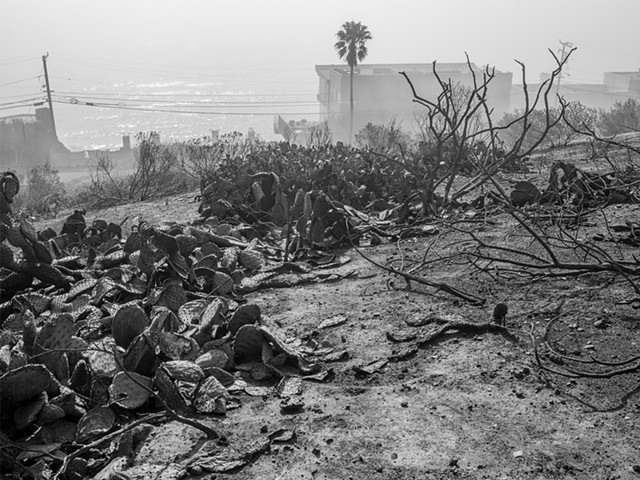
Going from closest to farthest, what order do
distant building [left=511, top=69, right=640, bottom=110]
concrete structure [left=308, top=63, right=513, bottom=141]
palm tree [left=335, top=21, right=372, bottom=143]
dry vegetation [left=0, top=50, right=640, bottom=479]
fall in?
1. dry vegetation [left=0, top=50, right=640, bottom=479]
2. palm tree [left=335, top=21, right=372, bottom=143]
3. concrete structure [left=308, top=63, right=513, bottom=141]
4. distant building [left=511, top=69, right=640, bottom=110]

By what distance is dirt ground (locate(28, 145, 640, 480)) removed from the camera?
266cm

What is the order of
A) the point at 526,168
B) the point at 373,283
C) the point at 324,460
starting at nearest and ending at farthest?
the point at 324,460, the point at 373,283, the point at 526,168

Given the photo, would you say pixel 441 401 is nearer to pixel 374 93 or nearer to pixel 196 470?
pixel 196 470

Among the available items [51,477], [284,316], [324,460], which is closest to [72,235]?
[284,316]

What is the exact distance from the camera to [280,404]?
126 inches

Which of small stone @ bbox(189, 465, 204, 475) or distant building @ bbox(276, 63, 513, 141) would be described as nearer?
small stone @ bbox(189, 465, 204, 475)

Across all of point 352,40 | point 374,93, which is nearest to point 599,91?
point 374,93

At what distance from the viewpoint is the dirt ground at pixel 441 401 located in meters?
2.66

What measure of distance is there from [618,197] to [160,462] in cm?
477

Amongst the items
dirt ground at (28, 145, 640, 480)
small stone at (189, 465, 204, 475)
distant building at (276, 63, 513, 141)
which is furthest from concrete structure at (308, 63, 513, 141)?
small stone at (189, 465, 204, 475)

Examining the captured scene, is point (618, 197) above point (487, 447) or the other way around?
above

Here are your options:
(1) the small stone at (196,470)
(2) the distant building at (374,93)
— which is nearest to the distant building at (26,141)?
(2) the distant building at (374,93)

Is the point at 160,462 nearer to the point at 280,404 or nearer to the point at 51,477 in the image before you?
the point at 51,477

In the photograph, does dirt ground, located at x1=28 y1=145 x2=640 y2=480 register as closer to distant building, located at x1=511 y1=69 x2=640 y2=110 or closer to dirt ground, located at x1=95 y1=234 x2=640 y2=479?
dirt ground, located at x1=95 y1=234 x2=640 y2=479
